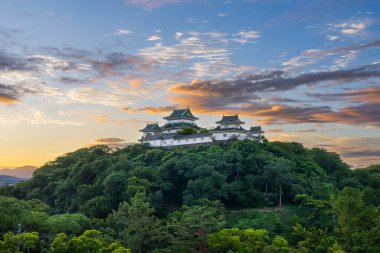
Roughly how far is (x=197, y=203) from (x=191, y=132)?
71.3 ft

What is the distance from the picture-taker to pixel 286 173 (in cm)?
5012

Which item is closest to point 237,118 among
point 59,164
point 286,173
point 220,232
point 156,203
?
point 286,173

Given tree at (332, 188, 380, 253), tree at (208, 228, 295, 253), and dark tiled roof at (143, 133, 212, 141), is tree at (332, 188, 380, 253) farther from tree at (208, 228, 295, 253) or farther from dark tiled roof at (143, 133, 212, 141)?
dark tiled roof at (143, 133, 212, 141)

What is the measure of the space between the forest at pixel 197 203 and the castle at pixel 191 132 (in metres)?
3.27

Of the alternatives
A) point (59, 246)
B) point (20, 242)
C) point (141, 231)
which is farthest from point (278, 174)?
point (20, 242)

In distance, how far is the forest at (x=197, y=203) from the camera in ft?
104

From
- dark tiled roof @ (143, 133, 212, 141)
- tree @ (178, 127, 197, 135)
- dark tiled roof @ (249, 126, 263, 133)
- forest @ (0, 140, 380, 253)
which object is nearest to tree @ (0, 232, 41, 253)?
forest @ (0, 140, 380, 253)

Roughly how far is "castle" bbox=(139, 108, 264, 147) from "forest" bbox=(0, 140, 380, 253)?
10.7ft

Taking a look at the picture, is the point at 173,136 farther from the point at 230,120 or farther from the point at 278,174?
the point at 278,174

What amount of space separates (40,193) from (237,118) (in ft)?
90.8

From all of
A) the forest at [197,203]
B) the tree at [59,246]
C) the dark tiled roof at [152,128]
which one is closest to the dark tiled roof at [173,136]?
the forest at [197,203]

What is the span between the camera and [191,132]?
65312mm

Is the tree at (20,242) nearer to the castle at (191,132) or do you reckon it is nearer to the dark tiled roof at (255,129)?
the castle at (191,132)

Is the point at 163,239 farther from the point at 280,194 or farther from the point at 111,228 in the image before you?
the point at 280,194
